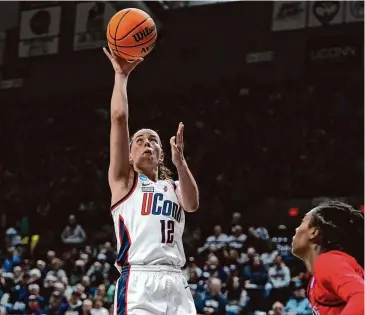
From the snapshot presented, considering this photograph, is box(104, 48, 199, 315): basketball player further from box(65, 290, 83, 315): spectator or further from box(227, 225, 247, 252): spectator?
box(227, 225, 247, 252): spectator

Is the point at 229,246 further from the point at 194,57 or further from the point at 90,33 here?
the point at 90,33

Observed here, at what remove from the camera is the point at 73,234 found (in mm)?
16344

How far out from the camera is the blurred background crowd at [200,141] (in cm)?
1367

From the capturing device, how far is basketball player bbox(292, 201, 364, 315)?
8.32 feet

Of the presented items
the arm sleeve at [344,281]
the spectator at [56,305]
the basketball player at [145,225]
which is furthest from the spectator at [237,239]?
the arm sleeve at [344,281]

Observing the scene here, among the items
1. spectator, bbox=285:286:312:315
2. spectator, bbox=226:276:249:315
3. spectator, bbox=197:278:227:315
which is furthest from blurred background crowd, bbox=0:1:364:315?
spectator, bbox=285:286:312:315

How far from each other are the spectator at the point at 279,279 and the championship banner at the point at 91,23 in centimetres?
985

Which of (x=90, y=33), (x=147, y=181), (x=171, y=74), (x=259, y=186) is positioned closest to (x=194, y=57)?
(x=171, y=74)

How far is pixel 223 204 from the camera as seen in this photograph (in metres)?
16.7

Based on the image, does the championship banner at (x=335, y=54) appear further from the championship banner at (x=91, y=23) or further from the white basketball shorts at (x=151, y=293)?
the white basketball shorts at (x=151, y=293)

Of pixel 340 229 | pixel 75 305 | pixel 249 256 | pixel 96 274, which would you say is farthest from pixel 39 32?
pixel 340 229

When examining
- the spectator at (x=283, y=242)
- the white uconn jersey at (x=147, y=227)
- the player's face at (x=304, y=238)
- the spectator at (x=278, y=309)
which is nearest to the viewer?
the player's face at (x=304, y=238)

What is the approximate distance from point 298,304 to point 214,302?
1355 millimetres

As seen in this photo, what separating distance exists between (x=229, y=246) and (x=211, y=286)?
259 centimetres
